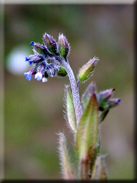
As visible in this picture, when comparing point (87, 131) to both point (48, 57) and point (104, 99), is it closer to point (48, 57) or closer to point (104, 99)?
point (104, 99)

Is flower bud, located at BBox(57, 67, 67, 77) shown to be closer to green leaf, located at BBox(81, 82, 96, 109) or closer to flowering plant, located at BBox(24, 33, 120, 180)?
flowering plant, located at BBox(24, 33, 120, 180)

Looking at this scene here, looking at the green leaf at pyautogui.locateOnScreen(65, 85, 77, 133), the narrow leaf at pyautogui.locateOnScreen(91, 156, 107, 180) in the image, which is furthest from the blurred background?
the narrow leaf at pyautogui.locateOnScreen(91, 156, 107, 180)

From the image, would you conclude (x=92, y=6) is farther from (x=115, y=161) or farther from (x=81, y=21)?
(x=115, y=161)

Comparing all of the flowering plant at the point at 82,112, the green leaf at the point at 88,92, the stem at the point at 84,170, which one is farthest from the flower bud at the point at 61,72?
the stem at the point at 84,170

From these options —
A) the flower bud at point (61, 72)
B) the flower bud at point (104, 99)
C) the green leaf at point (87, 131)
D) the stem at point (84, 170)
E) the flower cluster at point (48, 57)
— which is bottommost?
the stem at point (84, 170)

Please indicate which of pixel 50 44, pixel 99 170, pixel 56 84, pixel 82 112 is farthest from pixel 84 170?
pixel 56 84

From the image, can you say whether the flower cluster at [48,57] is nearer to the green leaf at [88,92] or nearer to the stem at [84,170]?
the green leaf at [88,92]
